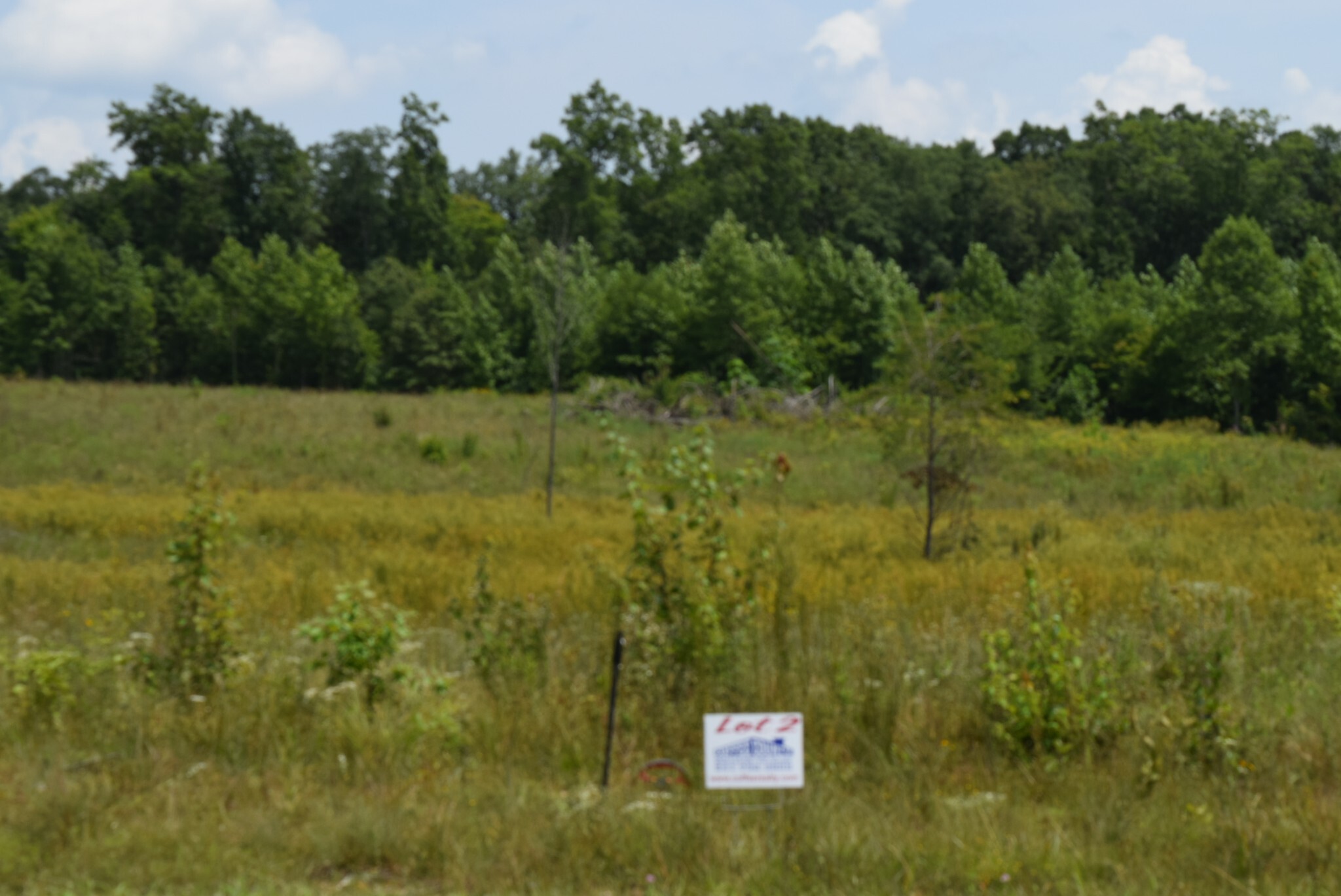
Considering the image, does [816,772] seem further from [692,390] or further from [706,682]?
[692,390]

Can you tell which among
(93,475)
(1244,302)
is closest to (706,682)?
(93,475)

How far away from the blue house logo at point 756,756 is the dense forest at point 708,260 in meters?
18.6

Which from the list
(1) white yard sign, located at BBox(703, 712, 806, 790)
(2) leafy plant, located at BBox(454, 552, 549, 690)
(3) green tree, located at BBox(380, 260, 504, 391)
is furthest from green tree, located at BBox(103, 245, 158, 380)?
(1) white yard sign, located at BBox(703, 712, 806, 790)

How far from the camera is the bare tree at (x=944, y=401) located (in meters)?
16.6

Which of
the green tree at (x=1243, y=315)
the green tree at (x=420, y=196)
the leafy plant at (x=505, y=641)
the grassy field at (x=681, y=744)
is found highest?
the green tree at (x=420, y=196)

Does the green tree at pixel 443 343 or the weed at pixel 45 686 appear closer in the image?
the weed at pixel 45 686

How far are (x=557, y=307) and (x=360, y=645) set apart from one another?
687 inches

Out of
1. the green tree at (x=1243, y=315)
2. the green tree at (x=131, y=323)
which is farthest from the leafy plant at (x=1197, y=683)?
the green tree at (x=131, y=323)

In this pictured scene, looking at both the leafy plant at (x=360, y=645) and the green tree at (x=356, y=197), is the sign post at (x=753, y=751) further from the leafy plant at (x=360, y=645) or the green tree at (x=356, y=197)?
the green tree at (x=356, y=197)

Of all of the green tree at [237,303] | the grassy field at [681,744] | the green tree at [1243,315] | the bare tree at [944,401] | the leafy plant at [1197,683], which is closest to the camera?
the grassy field at [681,744]

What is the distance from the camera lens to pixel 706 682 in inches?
268

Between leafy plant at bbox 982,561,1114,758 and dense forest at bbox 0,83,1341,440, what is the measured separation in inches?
682

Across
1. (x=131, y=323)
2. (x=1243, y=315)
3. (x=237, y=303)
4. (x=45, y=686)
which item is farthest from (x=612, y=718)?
(x=131, y=323)

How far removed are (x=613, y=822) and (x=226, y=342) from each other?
7239 centimetres
